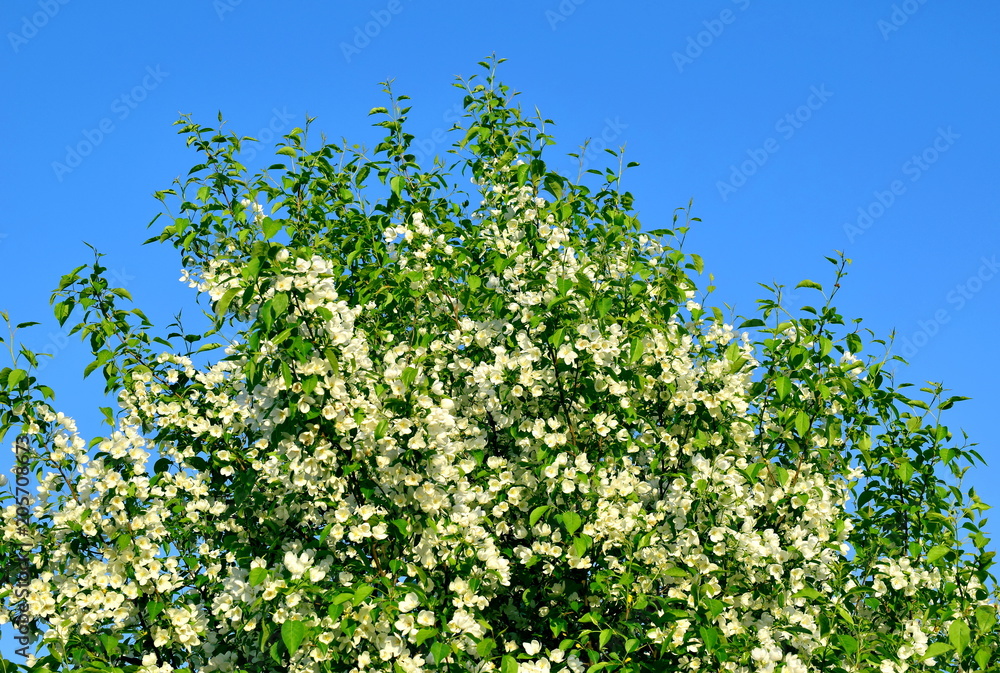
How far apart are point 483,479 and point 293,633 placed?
1676 millimetres

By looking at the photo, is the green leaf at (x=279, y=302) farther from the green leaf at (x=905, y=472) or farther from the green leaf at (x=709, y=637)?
the green leaf at (x=905, y=472)

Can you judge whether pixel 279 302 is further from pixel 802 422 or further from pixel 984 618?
pixel 984 618

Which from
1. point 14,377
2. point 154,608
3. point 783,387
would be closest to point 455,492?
point 154,608

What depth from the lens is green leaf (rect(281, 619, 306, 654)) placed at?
4465 millimetres

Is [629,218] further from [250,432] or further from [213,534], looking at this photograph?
[213,534]

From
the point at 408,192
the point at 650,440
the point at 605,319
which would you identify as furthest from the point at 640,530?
the point at 408,192

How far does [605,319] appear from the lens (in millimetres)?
5895

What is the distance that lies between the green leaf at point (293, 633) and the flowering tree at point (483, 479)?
1 cm

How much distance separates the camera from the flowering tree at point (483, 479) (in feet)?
16.4

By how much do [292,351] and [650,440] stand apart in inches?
97.8

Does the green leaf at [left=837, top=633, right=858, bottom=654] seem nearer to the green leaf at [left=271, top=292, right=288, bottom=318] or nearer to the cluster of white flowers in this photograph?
the cluster of white flowers

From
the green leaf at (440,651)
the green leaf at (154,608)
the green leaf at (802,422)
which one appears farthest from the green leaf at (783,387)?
the green leaf at (154,608)

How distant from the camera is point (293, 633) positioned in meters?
4.50

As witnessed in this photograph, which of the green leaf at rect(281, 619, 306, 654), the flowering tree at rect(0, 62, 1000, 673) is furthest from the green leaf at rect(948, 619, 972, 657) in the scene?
the green leaf at rect(281, 619, 306, 654)
